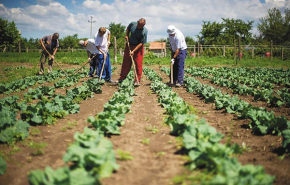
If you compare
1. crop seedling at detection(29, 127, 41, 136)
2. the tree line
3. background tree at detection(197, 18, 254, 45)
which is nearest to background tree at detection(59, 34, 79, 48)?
the tree line

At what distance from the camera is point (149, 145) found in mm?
3029

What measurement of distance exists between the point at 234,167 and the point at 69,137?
8.16 ft

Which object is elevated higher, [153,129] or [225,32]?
[225,32]

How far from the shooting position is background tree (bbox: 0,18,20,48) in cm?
4450

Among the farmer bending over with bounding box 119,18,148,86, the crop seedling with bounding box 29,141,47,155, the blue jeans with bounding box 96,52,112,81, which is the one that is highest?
the farmer bending over with bounding box 119,18,148,86

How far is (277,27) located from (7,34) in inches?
2381

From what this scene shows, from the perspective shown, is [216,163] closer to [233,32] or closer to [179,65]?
[179,65]

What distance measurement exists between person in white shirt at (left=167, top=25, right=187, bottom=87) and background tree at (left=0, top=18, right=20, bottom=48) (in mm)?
46548

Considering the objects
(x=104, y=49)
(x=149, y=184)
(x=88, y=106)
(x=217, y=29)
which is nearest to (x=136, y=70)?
(x=104, y=49)

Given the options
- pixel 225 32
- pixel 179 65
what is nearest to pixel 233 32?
pixel 225 32

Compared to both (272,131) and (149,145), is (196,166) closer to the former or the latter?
(149,145)

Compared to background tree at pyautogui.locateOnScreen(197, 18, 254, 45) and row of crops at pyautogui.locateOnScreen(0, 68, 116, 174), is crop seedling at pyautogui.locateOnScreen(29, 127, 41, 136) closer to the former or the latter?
row of crops at pyautogui.locateOnScreen(0, 68, 116, 174)

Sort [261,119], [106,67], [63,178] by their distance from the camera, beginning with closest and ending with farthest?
[63,178]
[261,119]
[106,67]

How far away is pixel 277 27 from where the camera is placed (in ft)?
163
